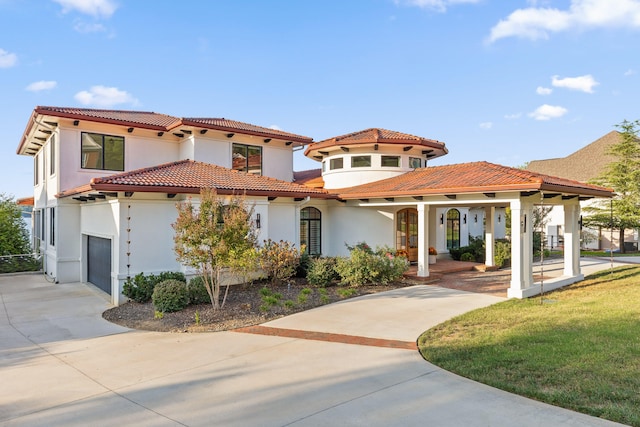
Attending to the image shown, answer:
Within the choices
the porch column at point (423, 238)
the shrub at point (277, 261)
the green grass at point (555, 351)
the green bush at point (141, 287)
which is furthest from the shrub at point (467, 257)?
the green bush at point (141, 287)

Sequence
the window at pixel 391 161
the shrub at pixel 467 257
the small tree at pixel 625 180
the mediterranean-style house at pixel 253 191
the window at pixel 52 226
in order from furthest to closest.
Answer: the small tree at pixel 625 180
the shrub at pixel 467 257
the window at pixel 391 161
the window at pixel 52 226
the mediterranean-style house at pixel 253 191

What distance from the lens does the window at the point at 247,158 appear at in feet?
62.4

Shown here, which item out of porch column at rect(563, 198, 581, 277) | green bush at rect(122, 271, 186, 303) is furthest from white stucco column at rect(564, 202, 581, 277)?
green bush at rect(122, 271, 186, 303)

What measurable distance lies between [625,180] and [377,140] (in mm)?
23069

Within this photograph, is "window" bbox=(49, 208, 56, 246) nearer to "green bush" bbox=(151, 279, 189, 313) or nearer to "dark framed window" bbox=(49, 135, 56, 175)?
"dark framed window" bbox=(49, 135, 56, 175)

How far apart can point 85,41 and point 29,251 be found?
43.2ft

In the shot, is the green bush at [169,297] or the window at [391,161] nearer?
the green bush at [169,297]

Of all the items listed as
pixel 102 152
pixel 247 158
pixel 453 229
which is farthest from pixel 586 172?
pixel 102 152

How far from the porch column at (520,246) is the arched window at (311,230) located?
8.89 meters

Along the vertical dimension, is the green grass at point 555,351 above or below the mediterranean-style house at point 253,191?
below

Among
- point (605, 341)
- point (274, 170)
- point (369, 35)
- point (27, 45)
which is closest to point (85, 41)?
point (27, 45)

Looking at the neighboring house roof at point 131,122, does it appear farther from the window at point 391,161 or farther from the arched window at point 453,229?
the arched window at point 453,229

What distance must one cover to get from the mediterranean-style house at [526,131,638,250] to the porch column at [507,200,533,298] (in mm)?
23398

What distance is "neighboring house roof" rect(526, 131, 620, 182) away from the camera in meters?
36.6
